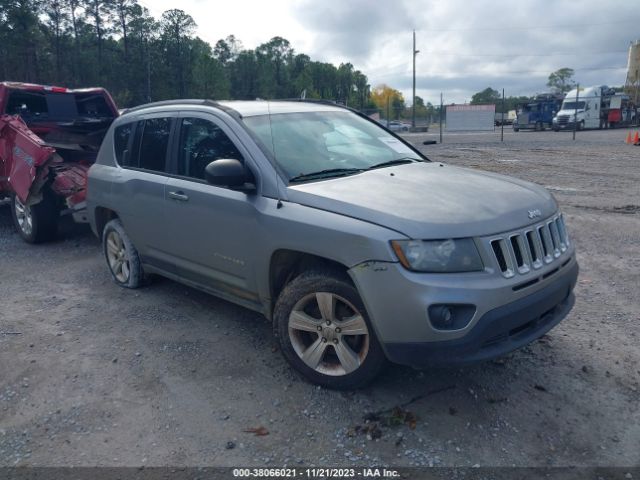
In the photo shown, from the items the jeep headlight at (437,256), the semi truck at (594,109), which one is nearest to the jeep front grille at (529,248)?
the jeep headlight at (437,256)

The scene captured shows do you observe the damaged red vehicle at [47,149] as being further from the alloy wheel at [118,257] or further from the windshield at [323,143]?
the windshield at [323,143]

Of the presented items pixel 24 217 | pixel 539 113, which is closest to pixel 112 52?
pixel 539 113

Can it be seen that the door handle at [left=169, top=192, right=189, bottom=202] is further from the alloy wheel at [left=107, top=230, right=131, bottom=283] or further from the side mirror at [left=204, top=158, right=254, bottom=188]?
the alloy wheel at [left=107, top=230, right=131, bottom=283]

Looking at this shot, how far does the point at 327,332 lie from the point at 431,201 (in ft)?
3.33

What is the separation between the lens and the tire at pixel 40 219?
729cm

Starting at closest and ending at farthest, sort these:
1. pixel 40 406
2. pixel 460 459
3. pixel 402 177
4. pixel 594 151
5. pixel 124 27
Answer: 1. pixel 460 459
2. pixel 40 406
3. pixel 402 177
4. pixel 594 151
5. pixel 124 27

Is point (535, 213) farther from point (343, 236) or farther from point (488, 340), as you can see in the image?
point (343, 236)

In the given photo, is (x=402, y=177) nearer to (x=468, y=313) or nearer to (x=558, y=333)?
(x=468, y=313)

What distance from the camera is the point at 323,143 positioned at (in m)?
4.07

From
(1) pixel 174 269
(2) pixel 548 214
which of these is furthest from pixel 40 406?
(2) pixel 548 214

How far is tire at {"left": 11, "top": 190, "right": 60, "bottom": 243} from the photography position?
23.9 feet

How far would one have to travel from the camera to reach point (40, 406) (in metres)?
3.34

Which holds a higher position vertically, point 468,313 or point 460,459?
point 468,313

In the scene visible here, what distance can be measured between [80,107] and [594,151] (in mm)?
17174
